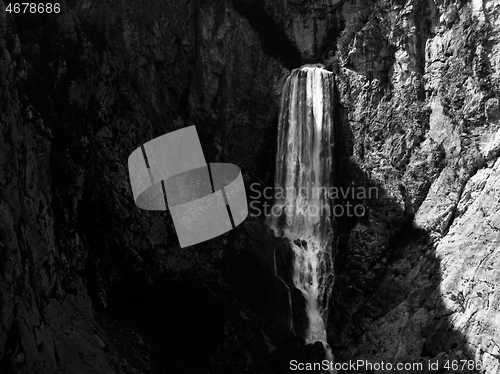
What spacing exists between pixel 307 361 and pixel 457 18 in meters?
16.0

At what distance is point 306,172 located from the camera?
30750mm

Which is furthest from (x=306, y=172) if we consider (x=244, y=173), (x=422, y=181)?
(x=422, y=181)

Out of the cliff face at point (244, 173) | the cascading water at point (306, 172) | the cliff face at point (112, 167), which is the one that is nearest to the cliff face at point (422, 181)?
the cliff face at point (244, 173)

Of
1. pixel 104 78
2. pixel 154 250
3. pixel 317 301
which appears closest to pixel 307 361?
pixel 317 301

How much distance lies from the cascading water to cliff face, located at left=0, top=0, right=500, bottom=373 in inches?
27.9

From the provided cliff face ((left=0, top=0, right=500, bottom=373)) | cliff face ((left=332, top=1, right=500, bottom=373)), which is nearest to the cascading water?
cliff face ((left=0, top=0, right=500, bottom=373))

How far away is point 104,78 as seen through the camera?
25.7 metres

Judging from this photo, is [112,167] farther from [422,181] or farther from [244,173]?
[422,181]

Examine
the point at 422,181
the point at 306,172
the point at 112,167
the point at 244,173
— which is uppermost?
the point at 112,167

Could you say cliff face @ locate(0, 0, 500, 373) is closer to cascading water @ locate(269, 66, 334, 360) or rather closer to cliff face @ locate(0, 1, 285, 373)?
cliff face @ locate(0, 1, 285, 373)

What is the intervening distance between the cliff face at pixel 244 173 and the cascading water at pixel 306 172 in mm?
708

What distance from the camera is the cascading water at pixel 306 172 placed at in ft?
97.8

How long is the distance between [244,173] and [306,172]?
313cm

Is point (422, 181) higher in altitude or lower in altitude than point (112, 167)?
lower
